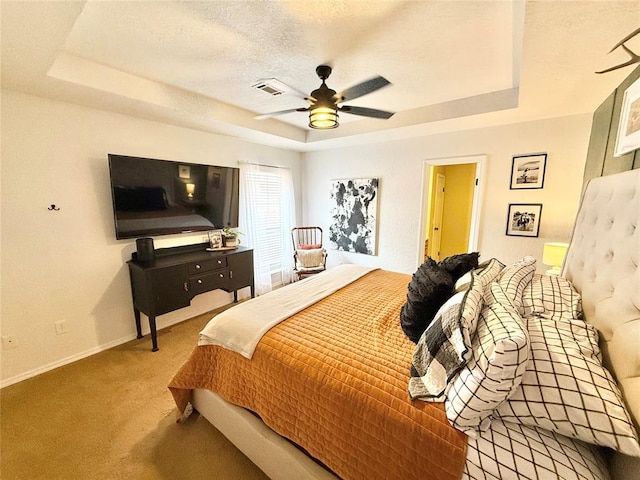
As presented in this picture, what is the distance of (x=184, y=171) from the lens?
289 centimetres

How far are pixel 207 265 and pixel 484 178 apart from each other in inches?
131

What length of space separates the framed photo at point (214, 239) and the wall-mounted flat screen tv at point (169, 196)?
0.09 meters

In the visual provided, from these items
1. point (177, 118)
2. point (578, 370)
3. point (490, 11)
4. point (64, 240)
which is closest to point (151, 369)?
point (64, 240)

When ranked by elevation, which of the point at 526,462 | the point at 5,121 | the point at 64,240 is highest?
the point at 5,121

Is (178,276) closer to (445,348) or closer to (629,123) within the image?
(445,348)

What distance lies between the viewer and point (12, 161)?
2.00 m

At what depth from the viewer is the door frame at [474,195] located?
3.02 m

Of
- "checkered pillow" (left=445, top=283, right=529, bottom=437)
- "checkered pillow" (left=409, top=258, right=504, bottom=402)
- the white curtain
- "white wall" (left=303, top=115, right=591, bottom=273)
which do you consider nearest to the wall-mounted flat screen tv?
the white curtain

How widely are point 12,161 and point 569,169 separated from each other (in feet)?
16.1

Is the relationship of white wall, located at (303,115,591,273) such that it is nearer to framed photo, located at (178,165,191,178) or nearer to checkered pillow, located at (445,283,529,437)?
framed photo, located at (178,165,191,178)

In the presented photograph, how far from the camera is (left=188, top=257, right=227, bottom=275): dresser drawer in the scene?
2709mm

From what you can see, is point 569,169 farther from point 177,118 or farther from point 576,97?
point 177,118

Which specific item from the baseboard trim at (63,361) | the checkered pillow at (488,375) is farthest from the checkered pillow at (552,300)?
the baseboard trim at (63,361)

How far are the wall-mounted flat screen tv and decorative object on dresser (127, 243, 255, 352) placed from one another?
288 millimetres
